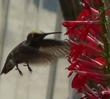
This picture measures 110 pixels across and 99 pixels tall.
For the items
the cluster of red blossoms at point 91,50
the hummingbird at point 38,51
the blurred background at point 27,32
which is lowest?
the blurred background at point 27,32

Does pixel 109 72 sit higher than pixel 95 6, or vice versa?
pixel 95 6

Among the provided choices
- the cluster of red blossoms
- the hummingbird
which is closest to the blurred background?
the hummingbird

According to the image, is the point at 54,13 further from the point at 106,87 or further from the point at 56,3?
the point at 106,87

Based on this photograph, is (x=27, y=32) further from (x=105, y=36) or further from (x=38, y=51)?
(x=105, y=36)

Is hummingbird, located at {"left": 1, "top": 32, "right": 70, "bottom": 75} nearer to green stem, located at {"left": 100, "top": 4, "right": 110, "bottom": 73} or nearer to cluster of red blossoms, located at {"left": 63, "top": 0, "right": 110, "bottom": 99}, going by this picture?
cluster of red blossoms, located at {"left": 63, "top": 0, "right": 110, "bottom": 99}

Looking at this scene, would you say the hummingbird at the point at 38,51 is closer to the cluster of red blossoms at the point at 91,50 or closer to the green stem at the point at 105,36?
the cluster of red blossoms at the point at 91,50

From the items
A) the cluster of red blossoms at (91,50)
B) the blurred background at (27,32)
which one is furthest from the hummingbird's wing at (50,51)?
the blurred background at (27,32)

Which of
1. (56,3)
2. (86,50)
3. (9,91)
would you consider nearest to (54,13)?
(56,3)
